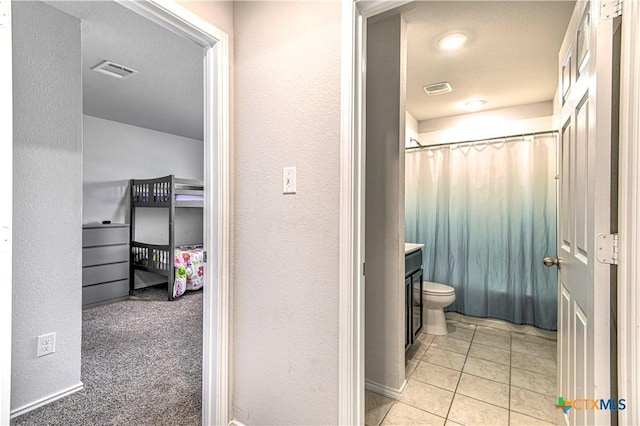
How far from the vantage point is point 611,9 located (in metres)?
0.85

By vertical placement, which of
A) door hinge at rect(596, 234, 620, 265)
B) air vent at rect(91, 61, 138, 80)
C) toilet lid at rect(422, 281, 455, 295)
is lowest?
toilet lid at rect(422, 281, 455, 295)

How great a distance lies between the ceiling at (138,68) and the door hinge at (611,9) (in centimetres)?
242

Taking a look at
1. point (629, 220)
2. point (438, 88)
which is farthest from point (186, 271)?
point (629, 220)

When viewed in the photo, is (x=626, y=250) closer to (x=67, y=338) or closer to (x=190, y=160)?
(x=67, y=338)

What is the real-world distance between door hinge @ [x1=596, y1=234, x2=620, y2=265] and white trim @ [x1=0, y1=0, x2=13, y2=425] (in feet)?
5.72

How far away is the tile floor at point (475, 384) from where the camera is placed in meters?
1.67

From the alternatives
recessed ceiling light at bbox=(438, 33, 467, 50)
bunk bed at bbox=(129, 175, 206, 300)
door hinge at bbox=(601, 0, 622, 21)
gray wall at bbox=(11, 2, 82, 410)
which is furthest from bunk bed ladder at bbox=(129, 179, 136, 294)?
door hinge at bbox=(601, 0, 622, 21)

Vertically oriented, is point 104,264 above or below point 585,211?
below

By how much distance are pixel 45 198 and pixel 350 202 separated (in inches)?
74.2

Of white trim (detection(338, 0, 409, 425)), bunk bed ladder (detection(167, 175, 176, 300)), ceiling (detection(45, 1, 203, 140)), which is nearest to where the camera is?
white trim (detection(338, 0, 409, 425))

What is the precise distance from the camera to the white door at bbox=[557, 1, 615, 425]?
2.86 ft

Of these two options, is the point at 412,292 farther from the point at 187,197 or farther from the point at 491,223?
the point at 187,197

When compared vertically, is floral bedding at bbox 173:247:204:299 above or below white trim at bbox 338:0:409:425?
below

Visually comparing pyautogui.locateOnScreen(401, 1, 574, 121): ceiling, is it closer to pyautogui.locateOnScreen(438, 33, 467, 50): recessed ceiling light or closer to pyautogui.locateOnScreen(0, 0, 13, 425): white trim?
pyautogui.locateOnScreen(438, 33, 467, 50): recessed ceiling light
